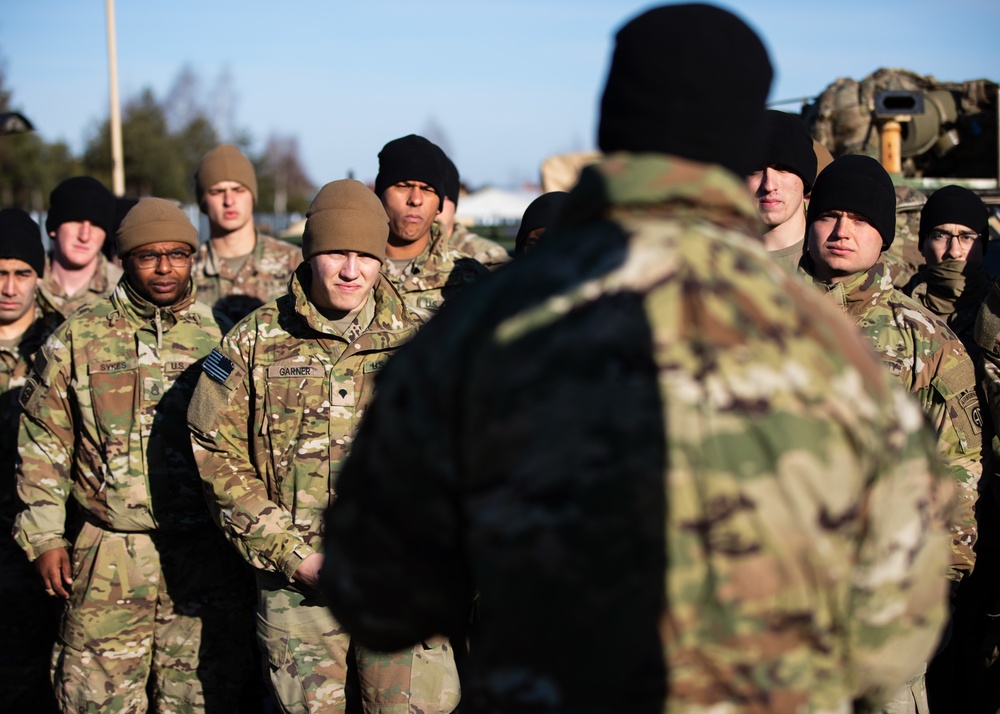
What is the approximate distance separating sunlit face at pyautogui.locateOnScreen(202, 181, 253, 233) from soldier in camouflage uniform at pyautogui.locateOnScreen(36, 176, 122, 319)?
2.13 ft

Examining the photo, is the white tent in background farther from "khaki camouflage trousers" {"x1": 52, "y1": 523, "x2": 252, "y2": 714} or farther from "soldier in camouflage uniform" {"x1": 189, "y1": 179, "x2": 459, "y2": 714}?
"soldier in camouflage uniform" {"x1": 189, "y1": 179, "x2": 459, "y2": 714}

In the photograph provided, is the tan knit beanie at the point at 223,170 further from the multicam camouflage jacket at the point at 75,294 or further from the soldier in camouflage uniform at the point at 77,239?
the multicam camouflage jacket at the point at 75,294

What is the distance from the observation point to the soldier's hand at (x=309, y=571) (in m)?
4.04

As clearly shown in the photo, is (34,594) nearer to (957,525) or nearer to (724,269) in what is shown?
(957,525)

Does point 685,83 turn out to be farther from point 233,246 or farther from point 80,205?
point 80,205

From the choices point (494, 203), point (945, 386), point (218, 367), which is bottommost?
point (945, 386)

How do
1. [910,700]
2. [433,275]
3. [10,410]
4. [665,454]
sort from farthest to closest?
[433,275] → [10,410] → [910,700] → [665,454]

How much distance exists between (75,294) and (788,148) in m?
4.33

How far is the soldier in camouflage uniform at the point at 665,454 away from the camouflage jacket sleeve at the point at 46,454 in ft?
10.9

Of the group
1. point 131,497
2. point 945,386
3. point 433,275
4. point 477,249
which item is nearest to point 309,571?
point 131,497

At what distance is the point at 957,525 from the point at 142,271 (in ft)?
11.4

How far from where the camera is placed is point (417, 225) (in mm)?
5965

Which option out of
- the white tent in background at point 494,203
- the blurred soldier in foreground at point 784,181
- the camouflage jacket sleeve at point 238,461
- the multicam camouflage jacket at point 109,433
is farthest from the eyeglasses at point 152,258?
the white tent in background at point 494,203

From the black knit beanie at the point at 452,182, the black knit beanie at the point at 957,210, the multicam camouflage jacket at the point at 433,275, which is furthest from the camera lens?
the black knit beanie at the point at 452,182
